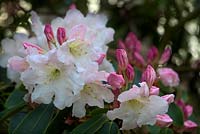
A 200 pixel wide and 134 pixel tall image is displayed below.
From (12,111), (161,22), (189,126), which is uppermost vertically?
(161,22)

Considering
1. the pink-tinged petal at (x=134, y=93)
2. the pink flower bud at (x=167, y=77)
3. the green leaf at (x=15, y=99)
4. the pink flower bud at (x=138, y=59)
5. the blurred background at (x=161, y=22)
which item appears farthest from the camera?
the blurred background at (x=161, y=22)

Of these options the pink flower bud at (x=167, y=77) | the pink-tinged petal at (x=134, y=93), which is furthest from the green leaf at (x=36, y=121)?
the pink flower bud at (x=167, y=77)

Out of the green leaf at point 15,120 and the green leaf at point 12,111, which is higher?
the green leaf at point 12,111

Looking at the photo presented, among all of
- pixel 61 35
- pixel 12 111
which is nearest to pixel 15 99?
pixel 12 111

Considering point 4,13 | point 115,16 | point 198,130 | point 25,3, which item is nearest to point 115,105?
point 198,130

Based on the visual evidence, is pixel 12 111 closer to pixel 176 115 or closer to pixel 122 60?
pixel 122 60

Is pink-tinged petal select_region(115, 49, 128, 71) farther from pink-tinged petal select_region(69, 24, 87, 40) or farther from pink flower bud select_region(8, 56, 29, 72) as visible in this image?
pink flower bud select_region(8, 56, 29, 72)

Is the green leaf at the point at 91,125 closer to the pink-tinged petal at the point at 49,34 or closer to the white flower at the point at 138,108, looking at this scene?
the white flower at the point at 138,108
